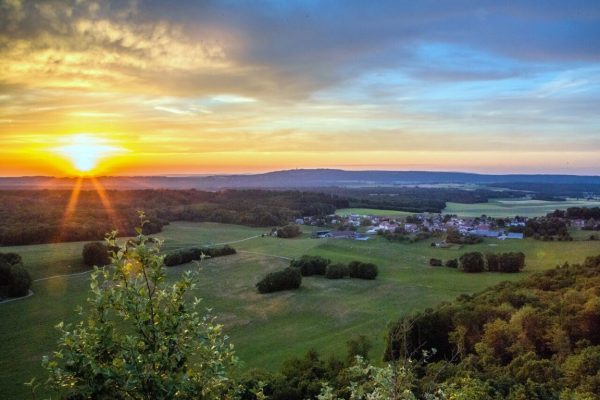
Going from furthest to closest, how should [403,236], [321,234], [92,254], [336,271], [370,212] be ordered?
1. [370,212]
2. [321,234]
3. [403,236]
4. [92,254]
5. [336,271]

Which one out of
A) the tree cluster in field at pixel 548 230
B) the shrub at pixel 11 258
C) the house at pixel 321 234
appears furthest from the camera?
the house at pixel 321 234

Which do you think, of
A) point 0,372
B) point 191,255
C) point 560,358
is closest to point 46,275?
point 191,255

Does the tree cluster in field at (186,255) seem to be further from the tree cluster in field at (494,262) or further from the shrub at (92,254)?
the tree cluster in field at (494,262)

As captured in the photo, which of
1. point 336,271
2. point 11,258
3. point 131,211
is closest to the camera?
point 11,258

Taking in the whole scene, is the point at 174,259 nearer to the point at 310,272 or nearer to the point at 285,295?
the point at 310,272

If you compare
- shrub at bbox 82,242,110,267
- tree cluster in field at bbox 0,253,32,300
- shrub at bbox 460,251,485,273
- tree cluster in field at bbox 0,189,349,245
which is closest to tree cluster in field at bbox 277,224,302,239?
tree cluster in field at bbox 0,189,349,245

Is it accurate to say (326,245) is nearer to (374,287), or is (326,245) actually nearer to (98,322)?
(374,287)

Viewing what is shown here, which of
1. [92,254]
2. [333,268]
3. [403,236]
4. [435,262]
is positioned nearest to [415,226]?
[403,236]

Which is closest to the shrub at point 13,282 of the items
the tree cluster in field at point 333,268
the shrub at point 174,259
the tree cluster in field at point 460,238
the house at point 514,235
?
the shrub at point 174,259

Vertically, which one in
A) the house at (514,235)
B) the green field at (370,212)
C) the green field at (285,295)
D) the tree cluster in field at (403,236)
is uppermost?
the green field at (370,212)
